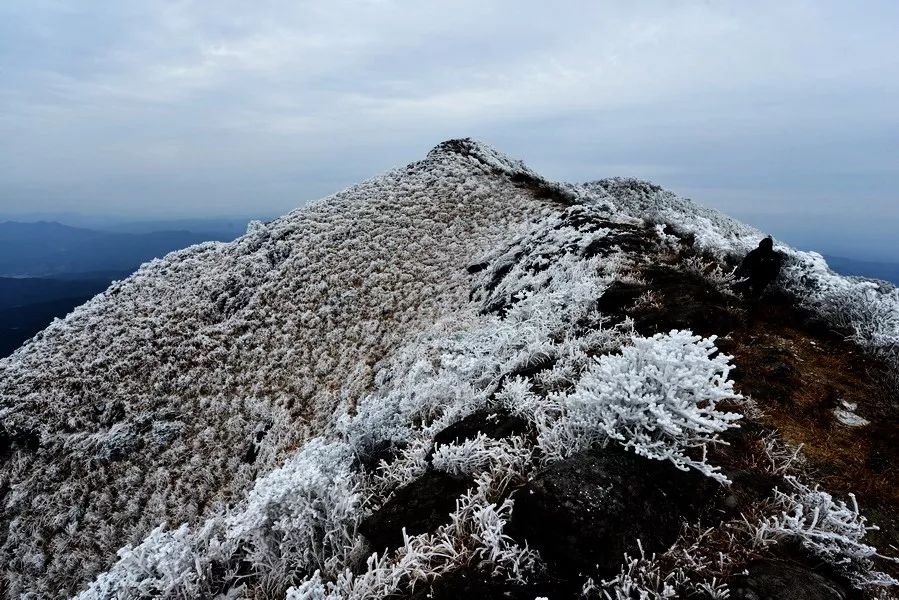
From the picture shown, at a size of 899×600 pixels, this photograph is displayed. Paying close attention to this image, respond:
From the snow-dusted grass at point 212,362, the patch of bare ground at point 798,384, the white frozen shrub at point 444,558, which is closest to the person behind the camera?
the white frozen shrub at point 444,558

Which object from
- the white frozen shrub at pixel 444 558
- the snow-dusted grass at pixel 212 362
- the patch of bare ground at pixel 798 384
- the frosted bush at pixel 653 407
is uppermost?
the frosted bush at pixel 653 407

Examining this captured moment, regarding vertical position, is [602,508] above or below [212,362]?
above

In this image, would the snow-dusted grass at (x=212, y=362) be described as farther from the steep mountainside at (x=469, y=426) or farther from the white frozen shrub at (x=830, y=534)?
the white frozen shrub at (x=830, y=534)

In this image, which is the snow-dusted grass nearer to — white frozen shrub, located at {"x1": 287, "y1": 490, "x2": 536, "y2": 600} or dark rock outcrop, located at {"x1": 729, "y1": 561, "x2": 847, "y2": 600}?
white frozen shrub, located at {"x1": 287, "y1": 490, "x2": 536, "y2": 600}

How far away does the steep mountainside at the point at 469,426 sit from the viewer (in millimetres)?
4117

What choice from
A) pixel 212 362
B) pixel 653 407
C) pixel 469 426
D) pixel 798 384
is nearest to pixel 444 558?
pixel 469 426

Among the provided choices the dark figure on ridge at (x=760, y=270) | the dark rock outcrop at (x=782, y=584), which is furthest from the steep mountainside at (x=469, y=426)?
the dark figure on ridge at (x=760, y=270)

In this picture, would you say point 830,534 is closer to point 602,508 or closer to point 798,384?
point 602,508

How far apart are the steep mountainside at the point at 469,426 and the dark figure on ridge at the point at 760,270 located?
0.28 metres

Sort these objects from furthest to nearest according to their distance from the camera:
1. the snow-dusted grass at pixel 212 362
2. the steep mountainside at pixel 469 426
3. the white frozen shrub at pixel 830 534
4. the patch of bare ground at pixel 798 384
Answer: the snow-dusted grass at pixel 212 362, the patch of bare ground at pixel 798 384, the steep mountainside at pixel 469 426, the white frozen shrub at pixel 830 534

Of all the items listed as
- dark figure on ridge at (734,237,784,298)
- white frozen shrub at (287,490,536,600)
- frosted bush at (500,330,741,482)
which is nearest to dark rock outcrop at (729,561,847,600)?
frosted bush at (500,330,741,482)

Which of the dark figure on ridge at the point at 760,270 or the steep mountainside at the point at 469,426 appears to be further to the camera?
the dark figure on ridge at the point at 760,270

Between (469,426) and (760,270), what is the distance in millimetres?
8679

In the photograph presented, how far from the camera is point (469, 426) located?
252 inches
